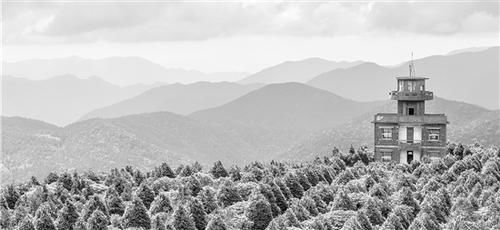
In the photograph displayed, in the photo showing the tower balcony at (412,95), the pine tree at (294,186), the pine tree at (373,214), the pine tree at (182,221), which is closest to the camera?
the pine tree at (182,221)

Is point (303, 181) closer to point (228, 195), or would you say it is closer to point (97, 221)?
point (228, 195)

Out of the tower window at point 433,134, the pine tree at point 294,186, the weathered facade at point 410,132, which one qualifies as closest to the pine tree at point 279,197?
the pine tree at point 294,186

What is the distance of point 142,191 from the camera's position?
35688 mm

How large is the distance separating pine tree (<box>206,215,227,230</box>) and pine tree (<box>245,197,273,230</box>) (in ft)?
10.3

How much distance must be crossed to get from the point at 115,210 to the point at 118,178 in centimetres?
604

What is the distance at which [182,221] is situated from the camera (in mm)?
28969

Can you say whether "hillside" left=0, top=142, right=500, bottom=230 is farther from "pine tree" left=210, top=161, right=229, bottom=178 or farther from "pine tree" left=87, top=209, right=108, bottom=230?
"pine tree" left=210, top=161, right=229, bottom=178

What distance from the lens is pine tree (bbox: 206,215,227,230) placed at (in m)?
27.5

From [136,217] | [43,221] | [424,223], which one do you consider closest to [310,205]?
[424,223]

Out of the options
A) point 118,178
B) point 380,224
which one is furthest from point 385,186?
point 118,178

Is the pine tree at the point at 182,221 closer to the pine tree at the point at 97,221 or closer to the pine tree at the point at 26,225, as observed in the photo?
the pine tree at the point at 97,221

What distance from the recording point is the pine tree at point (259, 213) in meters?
30.8

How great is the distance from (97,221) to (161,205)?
12.0ft

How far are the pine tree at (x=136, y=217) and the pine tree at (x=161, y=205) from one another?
4.27ft
